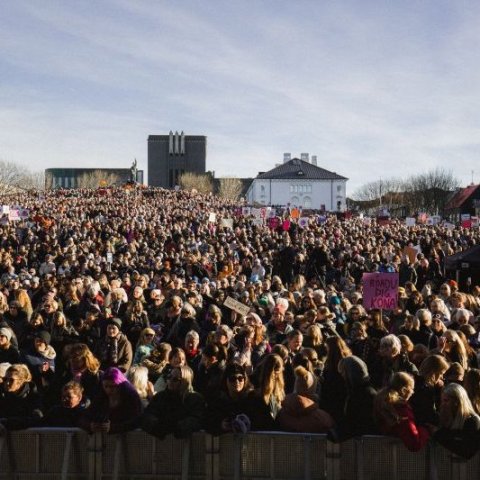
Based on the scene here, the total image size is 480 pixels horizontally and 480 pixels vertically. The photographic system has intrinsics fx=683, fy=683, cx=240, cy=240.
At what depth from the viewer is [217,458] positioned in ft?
18.4

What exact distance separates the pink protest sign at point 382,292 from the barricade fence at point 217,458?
Answer: 5.87 metres

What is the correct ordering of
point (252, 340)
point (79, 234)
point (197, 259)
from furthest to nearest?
point (79, 234) → point (197, 259) → point (252, 340)

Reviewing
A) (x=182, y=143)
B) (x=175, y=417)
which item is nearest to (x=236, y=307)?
(x=175, y=417)

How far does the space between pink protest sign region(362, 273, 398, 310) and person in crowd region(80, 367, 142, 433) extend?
238 inches

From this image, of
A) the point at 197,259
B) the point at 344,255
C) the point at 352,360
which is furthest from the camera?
the point at 344,255

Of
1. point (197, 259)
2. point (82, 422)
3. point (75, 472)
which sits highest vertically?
point (197, 259)

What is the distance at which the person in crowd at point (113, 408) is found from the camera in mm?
5672

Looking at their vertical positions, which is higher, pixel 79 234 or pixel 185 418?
pixel 79 234

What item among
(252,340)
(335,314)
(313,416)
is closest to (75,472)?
(313,416)

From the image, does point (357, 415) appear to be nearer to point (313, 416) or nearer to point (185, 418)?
point (313, 416)

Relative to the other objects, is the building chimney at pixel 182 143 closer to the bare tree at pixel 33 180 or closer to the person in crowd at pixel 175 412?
the bare tree at pixel 33 180

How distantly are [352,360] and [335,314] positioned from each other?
5.19 meters

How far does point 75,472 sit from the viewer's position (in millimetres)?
5715

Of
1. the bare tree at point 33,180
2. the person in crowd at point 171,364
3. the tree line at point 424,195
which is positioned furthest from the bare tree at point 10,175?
the person in crowd at point 171,364
